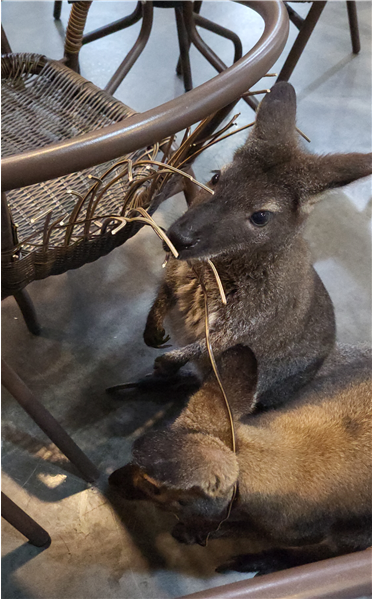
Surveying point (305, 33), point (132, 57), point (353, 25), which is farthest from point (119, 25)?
point (353, 25)

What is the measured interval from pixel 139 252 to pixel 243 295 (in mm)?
1016

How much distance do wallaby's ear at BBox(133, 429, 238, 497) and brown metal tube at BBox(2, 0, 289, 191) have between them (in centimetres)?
56

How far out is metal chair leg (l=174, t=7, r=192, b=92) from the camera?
2.75 meters

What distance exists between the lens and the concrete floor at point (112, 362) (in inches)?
59.9

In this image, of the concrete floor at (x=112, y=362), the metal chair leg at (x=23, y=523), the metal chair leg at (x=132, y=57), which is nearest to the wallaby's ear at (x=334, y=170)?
the concrete floor at (x=112, y=362)

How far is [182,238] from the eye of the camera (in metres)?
1.19

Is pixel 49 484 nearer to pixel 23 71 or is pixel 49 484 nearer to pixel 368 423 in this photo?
pixel 368 423

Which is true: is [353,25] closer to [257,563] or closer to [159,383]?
[159,383]

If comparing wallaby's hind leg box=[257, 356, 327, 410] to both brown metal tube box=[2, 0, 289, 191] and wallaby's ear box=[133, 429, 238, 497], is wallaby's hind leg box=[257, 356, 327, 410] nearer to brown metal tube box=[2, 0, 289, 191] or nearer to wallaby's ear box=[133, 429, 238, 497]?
wallaby's ear box=[133, 429, 238, 497]

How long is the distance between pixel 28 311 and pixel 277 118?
3.94 feet

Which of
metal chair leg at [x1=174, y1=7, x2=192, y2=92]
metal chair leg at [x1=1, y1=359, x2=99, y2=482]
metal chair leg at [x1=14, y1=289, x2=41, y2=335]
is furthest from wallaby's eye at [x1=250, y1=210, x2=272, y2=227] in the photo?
metal chair leg at [x1=174, y1=7, x2=192, y2=92]

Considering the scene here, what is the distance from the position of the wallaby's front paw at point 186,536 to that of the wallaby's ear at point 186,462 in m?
0.47

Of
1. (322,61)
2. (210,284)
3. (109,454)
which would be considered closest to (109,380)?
(109,454)

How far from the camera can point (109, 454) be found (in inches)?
68.6
